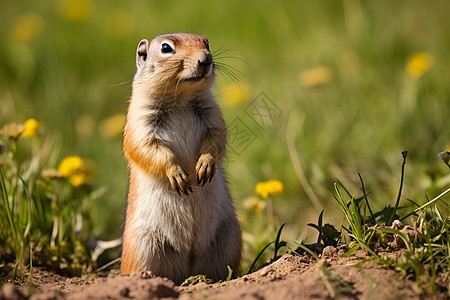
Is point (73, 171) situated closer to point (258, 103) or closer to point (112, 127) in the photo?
point (112, 127)

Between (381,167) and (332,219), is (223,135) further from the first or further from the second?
(381,167)

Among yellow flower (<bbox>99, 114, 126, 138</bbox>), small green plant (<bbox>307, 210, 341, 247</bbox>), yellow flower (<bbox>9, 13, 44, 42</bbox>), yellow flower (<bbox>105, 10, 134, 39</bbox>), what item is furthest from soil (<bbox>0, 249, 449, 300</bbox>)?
yellow flower (<bbox>105, 10, 134, 39</bbox>)

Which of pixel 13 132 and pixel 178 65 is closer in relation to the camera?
pixel 178 65

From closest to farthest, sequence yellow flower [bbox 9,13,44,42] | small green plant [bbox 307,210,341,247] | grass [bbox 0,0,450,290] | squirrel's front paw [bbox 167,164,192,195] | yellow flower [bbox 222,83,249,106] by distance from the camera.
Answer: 1. small green plant [bbox 307,210,341,247]
2. squirrel's front paw [bbox 167,164,192,195]
3. grass [bbox 0,0,450,290]
4. yellow flower [bbox 222,83,249,106]
5. yellow flower [bbox 9,13,44,42]

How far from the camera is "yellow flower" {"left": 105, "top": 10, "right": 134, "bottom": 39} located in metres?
8.59

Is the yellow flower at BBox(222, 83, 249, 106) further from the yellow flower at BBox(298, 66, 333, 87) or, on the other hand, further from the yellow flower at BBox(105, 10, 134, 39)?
the yellow flower at BBox(105, 10, 134, 39)

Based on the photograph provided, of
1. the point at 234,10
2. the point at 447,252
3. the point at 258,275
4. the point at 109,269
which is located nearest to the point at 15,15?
the point at 234,10

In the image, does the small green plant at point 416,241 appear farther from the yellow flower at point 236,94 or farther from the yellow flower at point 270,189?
the yellow flower at point 236,94

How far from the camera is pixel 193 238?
12.1ft

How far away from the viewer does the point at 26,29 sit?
7.75 meters

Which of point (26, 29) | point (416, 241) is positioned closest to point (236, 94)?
point (416, 241)

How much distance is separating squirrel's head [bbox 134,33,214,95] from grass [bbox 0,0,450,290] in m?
0.32

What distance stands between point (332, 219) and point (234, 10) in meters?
5.03

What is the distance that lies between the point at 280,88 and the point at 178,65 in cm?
336
